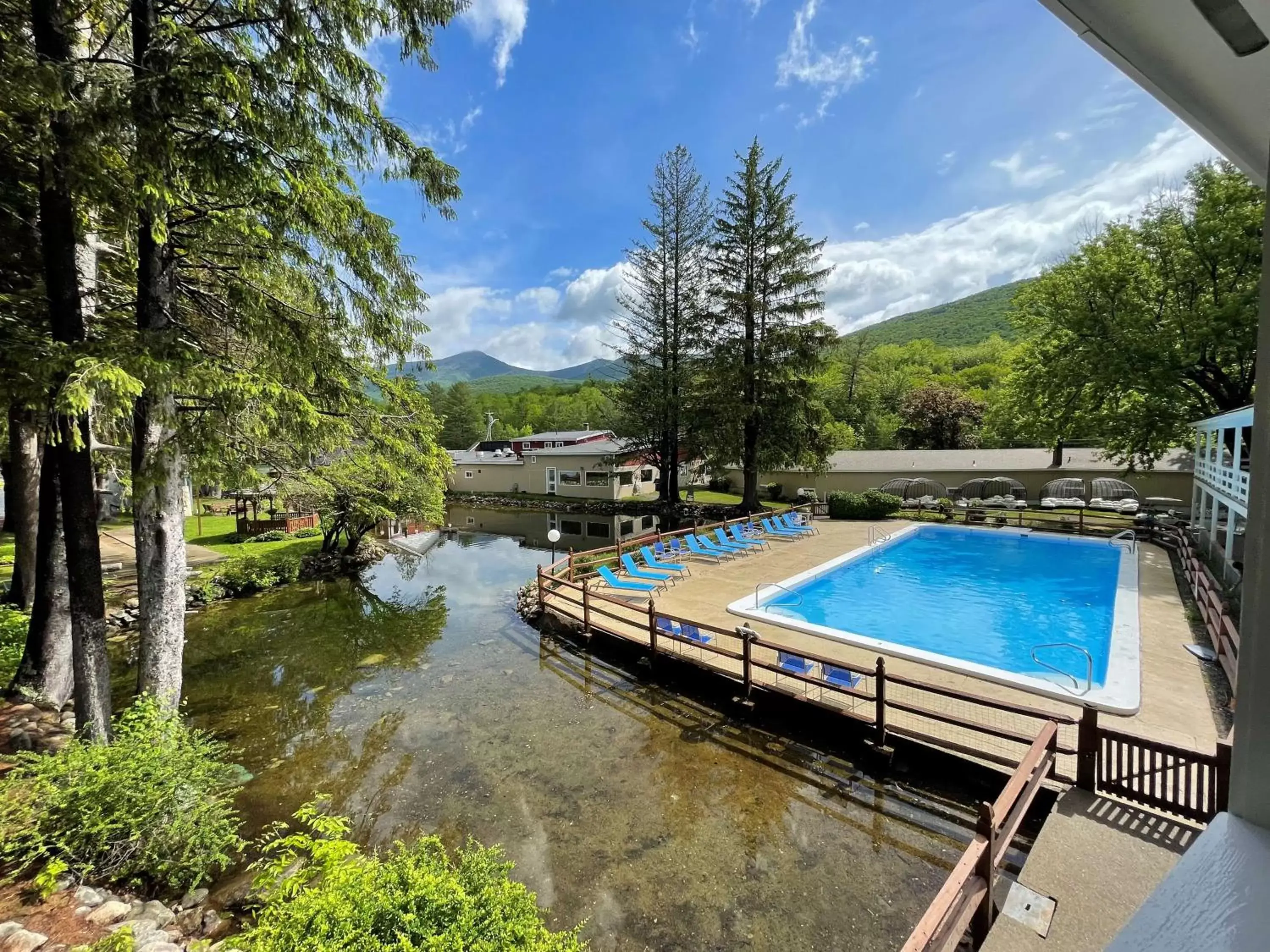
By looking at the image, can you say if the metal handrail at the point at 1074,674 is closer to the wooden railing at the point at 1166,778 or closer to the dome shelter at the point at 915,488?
the wooden railing at the point at 1166,778

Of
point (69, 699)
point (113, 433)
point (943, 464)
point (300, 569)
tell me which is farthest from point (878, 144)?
point (943, 464)

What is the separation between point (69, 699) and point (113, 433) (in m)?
3.41

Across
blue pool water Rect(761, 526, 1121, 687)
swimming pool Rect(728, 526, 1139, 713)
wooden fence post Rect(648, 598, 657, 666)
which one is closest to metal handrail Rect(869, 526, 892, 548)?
swimming pool Rect(728, 526, 1139, 713)

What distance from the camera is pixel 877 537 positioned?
17.4m

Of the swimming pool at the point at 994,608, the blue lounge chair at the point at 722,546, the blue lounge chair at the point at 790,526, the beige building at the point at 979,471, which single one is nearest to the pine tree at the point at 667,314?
the beige building at the point at 979,471

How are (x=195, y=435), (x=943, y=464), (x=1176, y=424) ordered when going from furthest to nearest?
(x=943, y=464) → (x=1176, y=424) → (x=195, y=435)

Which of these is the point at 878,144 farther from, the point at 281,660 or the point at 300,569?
the point at 300,569

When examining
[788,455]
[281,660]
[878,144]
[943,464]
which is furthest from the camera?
[943,464]

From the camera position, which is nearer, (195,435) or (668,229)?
(195,435)

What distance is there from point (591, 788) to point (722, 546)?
33.4 ft

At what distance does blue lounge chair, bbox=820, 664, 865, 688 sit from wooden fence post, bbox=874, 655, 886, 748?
0.73 m

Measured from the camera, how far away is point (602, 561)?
47.9ft

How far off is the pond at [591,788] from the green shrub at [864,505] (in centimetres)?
1599

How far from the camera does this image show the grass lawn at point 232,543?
51.7ft
